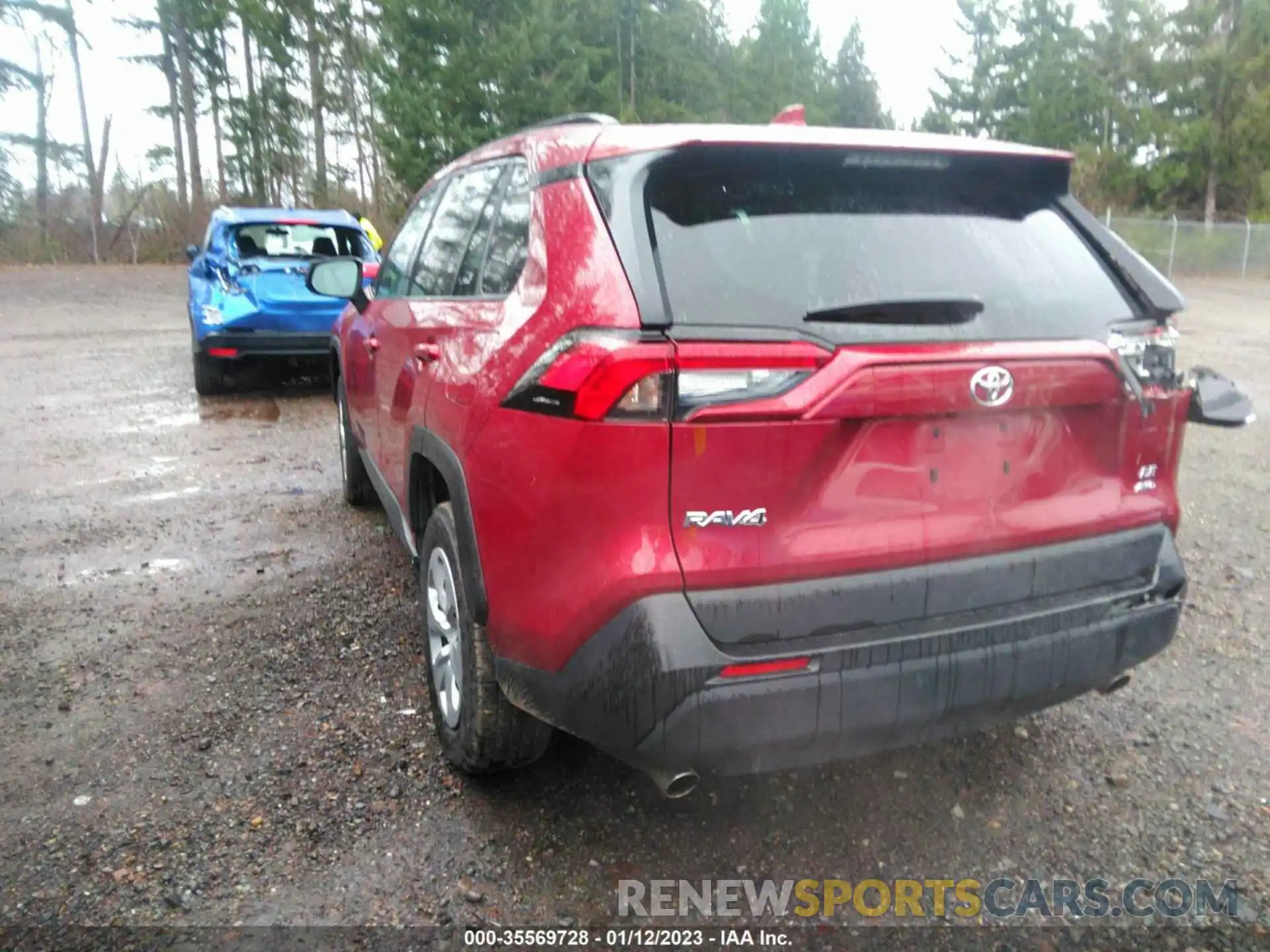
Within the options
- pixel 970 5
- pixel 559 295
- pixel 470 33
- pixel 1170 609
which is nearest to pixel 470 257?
pixel 559 295

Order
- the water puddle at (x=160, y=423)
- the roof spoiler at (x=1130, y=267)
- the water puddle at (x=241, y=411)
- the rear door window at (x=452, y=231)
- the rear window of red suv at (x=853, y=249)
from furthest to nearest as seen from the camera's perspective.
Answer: the water puddle at (x=241, y=411), the water puddle at (x=160, y=423), the rear door window at (x=452, y=231), the roof spoiler at (x=1130, y=267), the rear window of red suv at (x=853, y=249)

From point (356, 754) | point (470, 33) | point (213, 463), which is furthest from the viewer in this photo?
point (470, 33)

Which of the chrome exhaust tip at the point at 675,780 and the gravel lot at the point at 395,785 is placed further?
the gravel lot at the point at 395,785

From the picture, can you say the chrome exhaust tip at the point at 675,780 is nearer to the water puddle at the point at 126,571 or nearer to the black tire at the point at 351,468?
the water puddle at the point at 126,571

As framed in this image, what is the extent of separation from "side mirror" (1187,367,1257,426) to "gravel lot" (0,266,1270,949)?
1026mm

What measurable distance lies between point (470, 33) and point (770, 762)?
2410cm

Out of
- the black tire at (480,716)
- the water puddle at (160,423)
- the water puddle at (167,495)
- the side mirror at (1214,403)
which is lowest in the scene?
the water puddle at (167,495)

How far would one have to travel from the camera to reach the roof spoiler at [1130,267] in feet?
8.56

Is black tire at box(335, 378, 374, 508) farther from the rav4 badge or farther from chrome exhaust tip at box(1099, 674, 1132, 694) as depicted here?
chrome exhaust tip at box(1099, 674, 1132, 694)

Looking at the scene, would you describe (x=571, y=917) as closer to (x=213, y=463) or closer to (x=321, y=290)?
(x=321, y=290)

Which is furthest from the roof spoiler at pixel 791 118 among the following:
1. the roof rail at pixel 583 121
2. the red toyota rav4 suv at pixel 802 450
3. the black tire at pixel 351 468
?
the black tire at pixel 351 468

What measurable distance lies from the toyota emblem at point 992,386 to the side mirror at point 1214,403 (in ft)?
2.55

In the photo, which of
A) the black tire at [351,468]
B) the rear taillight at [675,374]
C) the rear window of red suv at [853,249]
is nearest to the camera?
the rear taillight at [675,374]

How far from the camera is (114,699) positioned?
355 centimetres
